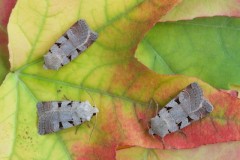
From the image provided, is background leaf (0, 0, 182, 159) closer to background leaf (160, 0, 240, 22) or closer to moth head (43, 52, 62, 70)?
moth head (43, 52, 62, 70)

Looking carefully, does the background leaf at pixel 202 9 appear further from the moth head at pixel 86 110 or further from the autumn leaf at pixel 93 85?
the moth head at pixel 86 110

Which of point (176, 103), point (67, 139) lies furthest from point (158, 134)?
point (67, 139)

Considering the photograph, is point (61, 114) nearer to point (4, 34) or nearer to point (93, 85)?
point (93, 85)

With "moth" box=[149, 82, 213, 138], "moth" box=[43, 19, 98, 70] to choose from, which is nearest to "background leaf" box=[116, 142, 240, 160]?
"moth" box=[149, 82, 213, 138]

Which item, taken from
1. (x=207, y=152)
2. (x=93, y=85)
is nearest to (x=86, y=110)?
(x=93, y=85)

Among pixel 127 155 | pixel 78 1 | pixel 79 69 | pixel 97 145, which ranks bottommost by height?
pixel 127 155

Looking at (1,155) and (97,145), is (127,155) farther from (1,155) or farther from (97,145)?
(1,155)

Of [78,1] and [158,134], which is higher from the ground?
[78,1]
